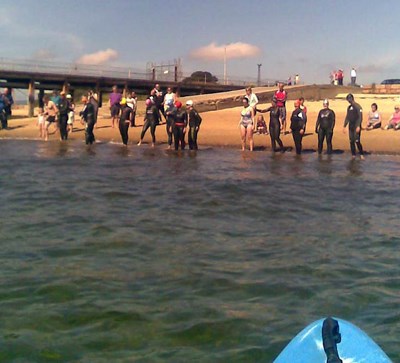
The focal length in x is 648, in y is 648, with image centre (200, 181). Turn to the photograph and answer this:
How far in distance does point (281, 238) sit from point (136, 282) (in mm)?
2628

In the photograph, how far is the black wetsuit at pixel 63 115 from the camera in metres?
22.1

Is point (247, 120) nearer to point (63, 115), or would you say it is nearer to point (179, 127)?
point (179, 127)

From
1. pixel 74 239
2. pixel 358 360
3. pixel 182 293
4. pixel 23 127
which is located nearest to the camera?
pixel 358 360

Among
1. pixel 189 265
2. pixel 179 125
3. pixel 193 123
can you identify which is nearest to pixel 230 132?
pixel 193 123

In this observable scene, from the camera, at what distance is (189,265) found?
722 centimetres

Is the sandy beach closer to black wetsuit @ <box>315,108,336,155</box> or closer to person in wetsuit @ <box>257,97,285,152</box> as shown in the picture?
person in wetsuit @ <box>257,97,285,152</box>

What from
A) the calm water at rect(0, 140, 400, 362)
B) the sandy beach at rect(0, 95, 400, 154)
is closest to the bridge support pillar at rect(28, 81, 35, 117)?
the sandy beach at rect(0, 95, 400, 154)

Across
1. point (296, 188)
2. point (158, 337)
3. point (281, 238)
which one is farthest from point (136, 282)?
point (296, 188)

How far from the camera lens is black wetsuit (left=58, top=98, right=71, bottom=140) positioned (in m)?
22.1

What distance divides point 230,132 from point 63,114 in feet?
20.1

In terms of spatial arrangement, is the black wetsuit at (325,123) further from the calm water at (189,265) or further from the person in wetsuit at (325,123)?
the calm water at (189,265)

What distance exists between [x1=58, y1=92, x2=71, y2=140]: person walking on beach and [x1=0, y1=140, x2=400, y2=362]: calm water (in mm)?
8347

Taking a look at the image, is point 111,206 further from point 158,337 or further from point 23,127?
point 23,127

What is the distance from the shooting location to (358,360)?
11.2 feet
